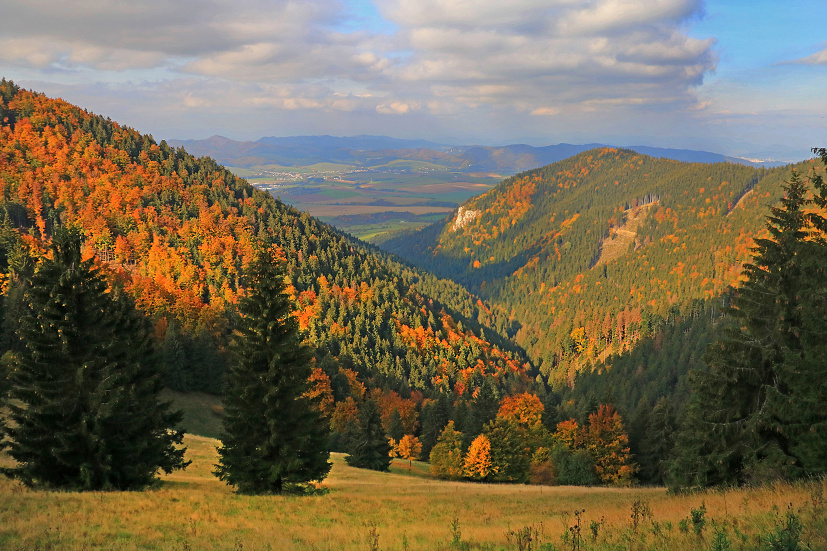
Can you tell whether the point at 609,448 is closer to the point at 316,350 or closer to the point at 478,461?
the point at 478,461

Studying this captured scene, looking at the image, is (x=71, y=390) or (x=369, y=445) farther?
(x=369, y=445)

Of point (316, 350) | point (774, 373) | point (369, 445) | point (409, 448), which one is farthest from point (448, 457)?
point (316, 350)

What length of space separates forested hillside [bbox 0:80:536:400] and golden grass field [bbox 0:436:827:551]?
6249 cm

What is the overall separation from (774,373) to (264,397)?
23.4m

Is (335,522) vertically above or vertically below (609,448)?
above

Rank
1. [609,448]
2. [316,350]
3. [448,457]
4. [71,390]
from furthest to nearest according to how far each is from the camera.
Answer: [316,350] < [448,457] < [609,448] < [71,390]

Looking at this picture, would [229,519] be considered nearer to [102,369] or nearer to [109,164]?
[102,369]

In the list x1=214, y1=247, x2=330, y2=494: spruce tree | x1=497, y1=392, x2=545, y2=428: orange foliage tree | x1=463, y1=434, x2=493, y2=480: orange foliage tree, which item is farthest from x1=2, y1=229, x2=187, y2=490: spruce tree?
x1=497, y1=392, x2=545, y2=428: orange foliage tree

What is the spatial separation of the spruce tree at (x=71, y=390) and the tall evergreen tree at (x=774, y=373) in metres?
26.9

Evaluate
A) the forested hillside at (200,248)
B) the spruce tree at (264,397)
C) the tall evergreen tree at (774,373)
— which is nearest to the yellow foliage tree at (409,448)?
the forested hillside at (200,248)

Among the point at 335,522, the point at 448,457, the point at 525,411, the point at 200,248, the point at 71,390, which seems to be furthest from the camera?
the point at 200,248

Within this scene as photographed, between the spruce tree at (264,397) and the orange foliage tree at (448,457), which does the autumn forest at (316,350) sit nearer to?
the spruce tree at (264,397)

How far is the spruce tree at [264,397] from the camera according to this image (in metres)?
24.6

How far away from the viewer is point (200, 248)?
129m
